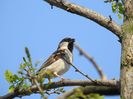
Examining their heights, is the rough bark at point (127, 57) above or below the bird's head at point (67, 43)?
below

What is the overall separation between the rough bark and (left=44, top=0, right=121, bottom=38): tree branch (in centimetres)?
28

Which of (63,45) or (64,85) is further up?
(63,45)

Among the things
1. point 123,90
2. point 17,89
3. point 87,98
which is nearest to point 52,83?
point 17,89

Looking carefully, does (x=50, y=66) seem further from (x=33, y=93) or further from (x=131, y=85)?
(x=131, y=85)

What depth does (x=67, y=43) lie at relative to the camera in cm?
893

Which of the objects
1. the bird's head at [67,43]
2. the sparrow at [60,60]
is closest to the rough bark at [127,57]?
the sparrow at [60,60]

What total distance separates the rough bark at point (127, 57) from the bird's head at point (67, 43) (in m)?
4.49

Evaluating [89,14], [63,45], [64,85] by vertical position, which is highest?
[89,14]

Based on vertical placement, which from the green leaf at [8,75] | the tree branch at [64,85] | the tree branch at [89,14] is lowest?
the tree branch at [64,85]

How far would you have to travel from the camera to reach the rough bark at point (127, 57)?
3.65 meters

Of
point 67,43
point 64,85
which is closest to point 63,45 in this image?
point 67,43

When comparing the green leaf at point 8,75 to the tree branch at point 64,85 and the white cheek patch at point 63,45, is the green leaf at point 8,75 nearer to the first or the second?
the tree branch at point 64,85

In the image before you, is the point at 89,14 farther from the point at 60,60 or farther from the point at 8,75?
the point at 60,60

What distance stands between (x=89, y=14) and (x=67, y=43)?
409cm
